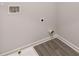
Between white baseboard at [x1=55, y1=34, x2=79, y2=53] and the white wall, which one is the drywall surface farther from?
the white wall

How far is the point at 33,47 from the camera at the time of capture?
125 inches

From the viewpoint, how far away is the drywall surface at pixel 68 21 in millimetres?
2602

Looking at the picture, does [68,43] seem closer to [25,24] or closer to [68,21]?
[68,21]

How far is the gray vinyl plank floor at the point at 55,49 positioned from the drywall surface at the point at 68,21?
195 mm

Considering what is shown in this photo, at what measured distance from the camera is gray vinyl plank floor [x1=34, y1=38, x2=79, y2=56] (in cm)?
262

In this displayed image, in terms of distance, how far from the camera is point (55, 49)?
9.36 ft

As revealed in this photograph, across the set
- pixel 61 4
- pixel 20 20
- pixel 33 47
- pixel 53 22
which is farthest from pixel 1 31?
pixel 61 4

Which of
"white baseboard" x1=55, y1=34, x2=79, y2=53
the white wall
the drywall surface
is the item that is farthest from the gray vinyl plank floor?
the white wall

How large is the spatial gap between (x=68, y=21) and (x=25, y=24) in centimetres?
106

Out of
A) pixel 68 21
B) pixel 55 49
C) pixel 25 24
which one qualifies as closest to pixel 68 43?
pixel 55 49

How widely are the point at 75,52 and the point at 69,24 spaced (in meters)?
0.66

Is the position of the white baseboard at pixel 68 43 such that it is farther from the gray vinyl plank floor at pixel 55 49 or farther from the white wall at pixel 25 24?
the white wall at pixel 25 24

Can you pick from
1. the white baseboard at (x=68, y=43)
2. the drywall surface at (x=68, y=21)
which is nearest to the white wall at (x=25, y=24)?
the drywall surface at (x=68, y=21)

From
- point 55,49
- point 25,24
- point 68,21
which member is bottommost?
point 55,49
